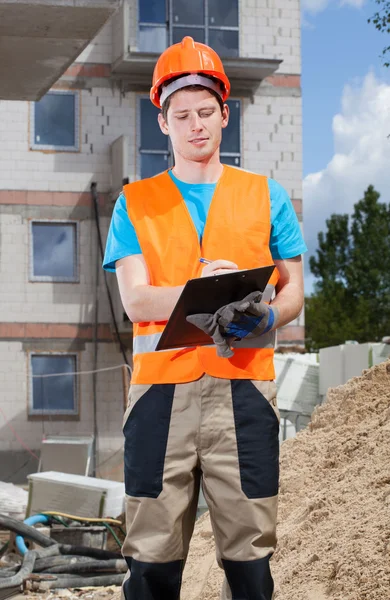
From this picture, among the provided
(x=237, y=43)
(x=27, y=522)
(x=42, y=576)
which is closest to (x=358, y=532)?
(x=42, y=576)

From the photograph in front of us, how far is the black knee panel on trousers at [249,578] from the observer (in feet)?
9.62

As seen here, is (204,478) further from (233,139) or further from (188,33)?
(188,33)

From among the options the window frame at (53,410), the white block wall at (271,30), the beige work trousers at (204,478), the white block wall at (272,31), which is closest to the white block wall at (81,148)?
the white block wall at (271,30)

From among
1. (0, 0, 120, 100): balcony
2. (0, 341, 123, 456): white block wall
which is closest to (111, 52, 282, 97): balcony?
(0, 341, 123, 456): white block wall

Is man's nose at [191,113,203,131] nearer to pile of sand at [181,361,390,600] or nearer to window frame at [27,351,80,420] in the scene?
pile of sand at [181,361,390,600]

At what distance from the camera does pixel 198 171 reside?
321 centimetres

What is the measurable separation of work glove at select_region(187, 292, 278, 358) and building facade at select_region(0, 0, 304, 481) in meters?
17.5

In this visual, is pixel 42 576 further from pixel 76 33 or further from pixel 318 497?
pixel 76 33

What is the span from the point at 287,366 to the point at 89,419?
8487 mm

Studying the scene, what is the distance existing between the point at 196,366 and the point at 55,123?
19023mm

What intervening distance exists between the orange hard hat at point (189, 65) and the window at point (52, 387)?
704 inches

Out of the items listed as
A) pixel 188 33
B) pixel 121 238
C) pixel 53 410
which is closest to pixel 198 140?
pixel 121 238

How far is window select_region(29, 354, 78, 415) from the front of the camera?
20625 mm

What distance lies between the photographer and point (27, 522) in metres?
8.47
